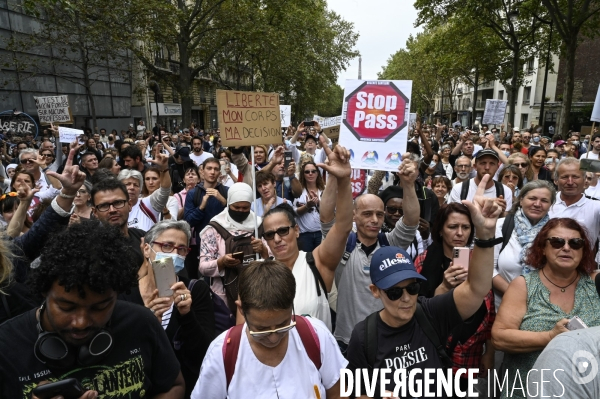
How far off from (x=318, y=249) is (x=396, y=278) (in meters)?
0.73

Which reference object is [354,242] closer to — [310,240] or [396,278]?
[396,278]

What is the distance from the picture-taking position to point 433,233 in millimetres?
3160

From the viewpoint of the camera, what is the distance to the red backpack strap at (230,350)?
6.06ft

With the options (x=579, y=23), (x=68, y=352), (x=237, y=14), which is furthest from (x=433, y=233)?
(x=237, y=14)

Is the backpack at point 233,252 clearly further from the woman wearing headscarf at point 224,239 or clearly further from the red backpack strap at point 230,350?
the red backpack strap at point 230,350

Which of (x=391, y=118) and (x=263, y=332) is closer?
(x=263, y=332)

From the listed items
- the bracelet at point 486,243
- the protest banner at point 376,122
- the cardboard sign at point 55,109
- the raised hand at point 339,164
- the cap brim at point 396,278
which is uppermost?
the cardboard sign at point 55,109

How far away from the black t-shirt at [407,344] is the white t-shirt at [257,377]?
362 millimetres

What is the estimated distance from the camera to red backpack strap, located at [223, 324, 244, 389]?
1848 millimetres

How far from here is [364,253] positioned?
3.04 meters

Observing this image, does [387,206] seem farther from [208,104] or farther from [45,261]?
[208,104]

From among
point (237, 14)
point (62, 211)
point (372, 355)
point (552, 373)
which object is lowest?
point (372, 355)

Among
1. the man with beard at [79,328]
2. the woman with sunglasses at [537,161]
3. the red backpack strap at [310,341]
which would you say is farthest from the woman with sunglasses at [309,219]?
the woman with sunglasses at [537,161]

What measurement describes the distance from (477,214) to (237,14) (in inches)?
760
